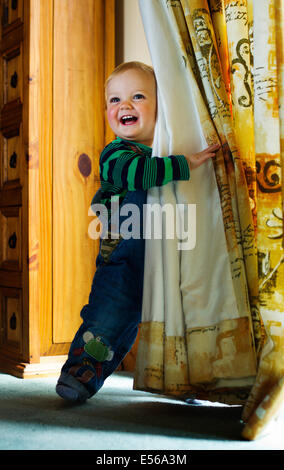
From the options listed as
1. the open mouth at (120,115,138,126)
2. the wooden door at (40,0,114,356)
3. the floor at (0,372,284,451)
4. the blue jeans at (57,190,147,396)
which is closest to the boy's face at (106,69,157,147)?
the open mouth at (120,115,138,126)

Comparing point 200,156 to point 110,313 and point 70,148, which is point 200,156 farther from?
point 70,148

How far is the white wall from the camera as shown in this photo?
1.80 metres

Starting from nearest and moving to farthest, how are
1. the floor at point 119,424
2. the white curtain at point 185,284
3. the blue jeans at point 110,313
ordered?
the floor at point 119,424, the white curtain at point 185,284, the blue jeans at point 110,313

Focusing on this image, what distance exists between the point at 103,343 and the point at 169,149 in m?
0.44

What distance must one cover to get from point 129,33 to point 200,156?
846 mm

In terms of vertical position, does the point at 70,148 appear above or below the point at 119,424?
above

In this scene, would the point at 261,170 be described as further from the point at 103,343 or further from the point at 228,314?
the point at 103,343

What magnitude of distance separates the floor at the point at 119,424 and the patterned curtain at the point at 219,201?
62 mm

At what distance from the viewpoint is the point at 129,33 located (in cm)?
184

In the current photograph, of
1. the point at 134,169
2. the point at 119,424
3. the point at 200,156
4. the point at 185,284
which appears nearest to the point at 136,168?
the point at 134,169

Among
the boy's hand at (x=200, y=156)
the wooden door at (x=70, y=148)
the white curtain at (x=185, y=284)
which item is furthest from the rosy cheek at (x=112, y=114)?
the wooden door at (x=70, y=148)

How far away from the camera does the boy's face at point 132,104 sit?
4.25ft

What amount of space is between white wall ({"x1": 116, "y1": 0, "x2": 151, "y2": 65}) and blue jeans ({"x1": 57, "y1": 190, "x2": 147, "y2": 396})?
72 cm

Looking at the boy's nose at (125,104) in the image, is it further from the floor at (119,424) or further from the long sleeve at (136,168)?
the floor at (119,424)
